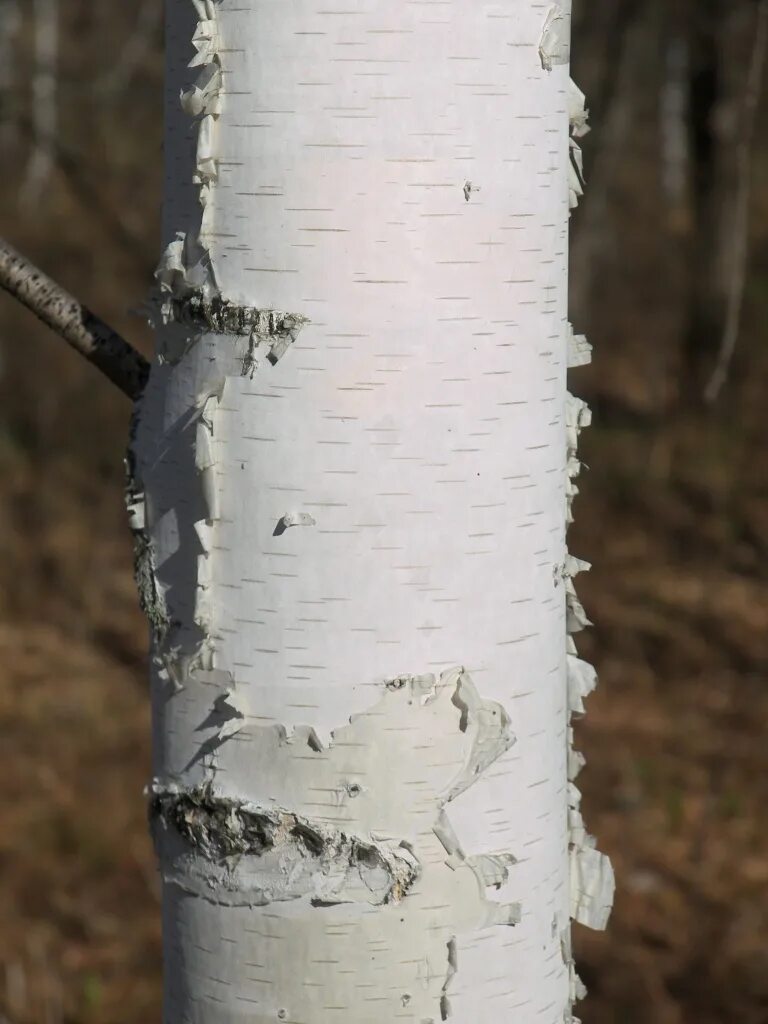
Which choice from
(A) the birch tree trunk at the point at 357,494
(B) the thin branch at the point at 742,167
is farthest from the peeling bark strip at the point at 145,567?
(B) the thin branch at the point at 742,167

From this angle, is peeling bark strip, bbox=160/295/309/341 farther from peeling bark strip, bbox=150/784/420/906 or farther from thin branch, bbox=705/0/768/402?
thin branch, bbox=705/0/768/402

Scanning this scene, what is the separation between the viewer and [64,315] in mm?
1224

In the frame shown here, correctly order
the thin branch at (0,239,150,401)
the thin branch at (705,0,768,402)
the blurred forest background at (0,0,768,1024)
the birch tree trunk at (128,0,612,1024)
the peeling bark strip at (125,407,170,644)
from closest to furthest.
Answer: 1. the birch tree trunk at (128,0,612,1024)
2. the peeling bark strip at (125,407,170,644)
3. the thin branch at (0,239,150,401)
4. the thin branch at (705,0,768,402)
5. the blurred forest background at (0,0,768,1024)

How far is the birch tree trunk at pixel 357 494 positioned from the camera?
95 cm

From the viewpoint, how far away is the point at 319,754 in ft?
3.28

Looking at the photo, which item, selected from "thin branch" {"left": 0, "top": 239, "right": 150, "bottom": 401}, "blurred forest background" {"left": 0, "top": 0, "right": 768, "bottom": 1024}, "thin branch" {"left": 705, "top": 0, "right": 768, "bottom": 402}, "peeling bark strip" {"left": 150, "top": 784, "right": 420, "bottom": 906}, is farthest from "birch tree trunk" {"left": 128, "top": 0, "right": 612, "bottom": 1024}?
"thin branch" {"left": 705, "top": 0, "right": 768, "bottom": 402}

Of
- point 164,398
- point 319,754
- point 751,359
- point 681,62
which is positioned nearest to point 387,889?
point 319,754

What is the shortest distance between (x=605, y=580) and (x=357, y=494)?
4.39 m

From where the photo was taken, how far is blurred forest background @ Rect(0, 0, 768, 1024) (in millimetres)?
3104

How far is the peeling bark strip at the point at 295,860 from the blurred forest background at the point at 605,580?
0.53 m

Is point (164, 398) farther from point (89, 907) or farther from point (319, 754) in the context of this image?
point (89, 907)

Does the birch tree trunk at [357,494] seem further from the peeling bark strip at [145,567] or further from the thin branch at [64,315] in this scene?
the thin branch at [64,315]

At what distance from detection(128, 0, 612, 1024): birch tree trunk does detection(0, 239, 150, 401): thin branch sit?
0.16 meters

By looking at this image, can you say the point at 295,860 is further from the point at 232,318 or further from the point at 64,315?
the point at 64,315
